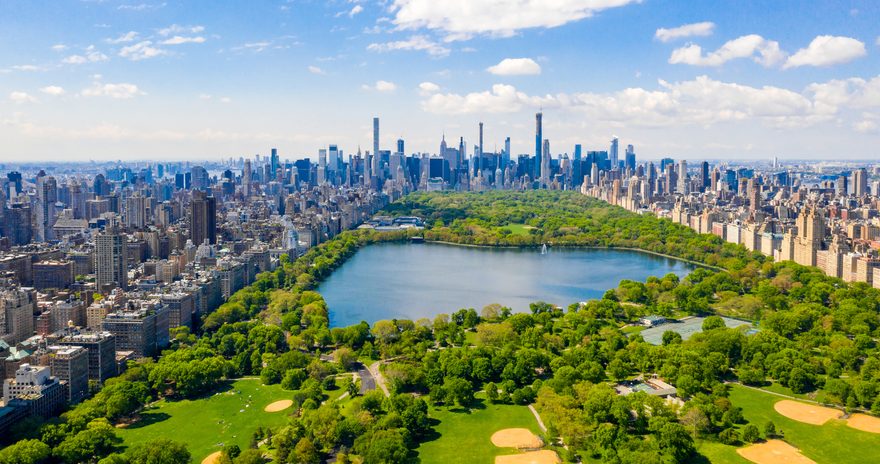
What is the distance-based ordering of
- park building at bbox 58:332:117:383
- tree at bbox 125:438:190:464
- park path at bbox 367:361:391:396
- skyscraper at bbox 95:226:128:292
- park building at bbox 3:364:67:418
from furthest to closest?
skyscraper at bbox 95:226:128:292
park building at bbox 58:332:117:383
park path at bbox 367:361:391:396
park building at bbox 3:364:67:418
tree at bbox 125:438:190:464

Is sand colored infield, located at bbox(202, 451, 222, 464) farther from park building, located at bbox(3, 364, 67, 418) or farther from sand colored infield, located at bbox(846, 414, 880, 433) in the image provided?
sand colored infield, located at bbox(846, 414, 880, 433)

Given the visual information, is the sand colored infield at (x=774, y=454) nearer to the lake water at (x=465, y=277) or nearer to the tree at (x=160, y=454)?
the tree at (x=160, y=454)

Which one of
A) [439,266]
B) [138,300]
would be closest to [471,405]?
[138,300]

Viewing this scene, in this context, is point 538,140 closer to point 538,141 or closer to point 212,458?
point 538,141

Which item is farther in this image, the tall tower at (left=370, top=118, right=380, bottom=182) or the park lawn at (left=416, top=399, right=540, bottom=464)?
the tall tower at (left=370, top=118, right=380, bottom=182)

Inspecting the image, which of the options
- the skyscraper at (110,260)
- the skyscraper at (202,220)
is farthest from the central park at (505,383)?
the skyscraper at (202,220)

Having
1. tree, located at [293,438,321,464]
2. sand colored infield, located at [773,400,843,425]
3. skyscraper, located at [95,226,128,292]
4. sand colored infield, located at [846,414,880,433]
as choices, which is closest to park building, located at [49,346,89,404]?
tree, located at [293,438,321,464]

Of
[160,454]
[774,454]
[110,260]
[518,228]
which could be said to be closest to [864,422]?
[774,454]
